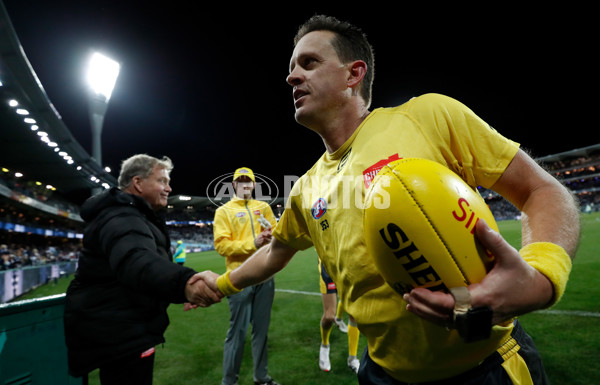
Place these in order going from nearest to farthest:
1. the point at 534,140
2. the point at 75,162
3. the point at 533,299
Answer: the point at 533,299 < the point at 75,162 < the point at 534,140

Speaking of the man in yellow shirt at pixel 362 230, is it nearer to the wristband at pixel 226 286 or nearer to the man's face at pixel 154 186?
the wristband at pixel 226 286

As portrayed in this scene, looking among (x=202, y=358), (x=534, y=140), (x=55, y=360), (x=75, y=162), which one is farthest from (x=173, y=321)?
(x=534, y=140)

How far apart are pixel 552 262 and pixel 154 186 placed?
10.2 feet

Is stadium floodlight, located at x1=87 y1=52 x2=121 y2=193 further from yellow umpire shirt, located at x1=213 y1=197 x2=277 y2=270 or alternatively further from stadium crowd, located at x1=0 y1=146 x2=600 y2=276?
yellow umpire shirt, located at x1=213 y1=197 x2=277 y2=270

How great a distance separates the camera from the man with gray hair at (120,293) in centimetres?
215

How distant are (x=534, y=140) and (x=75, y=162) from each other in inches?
2897

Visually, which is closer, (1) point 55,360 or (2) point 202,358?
(1) point 55,360

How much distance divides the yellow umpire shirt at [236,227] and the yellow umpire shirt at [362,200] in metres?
3.10

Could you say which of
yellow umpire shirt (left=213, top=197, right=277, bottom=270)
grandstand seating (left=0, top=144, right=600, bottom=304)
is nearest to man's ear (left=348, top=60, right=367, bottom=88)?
grandstand seating (left=0, top=144, right=600, bottom=304)

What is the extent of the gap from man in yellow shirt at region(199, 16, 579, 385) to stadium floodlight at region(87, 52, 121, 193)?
43.7 feet

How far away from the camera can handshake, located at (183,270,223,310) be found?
2146 mm

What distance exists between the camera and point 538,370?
4.22 feet

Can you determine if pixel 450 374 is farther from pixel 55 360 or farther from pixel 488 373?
pixel 55 360

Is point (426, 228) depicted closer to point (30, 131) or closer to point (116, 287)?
point (116, 287)
